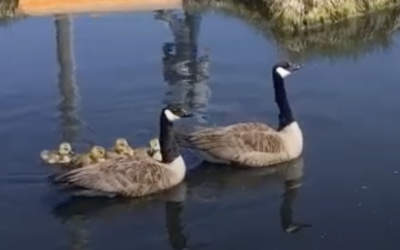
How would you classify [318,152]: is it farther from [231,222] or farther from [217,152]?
[231,222]

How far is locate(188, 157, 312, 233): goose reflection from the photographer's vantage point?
900cm

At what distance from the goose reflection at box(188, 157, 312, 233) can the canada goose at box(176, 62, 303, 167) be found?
86mm

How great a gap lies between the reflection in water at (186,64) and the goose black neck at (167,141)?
4.95ft

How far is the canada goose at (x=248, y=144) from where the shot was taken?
967 centimetres

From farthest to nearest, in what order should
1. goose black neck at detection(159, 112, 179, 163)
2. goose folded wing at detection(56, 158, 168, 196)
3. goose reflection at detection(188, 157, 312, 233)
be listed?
goose black neck at detection(159, 112, 179, 163), goose reflection at detection(188, 157, 312, 233), goose folded wing at detection(56, 158, 168, 196)

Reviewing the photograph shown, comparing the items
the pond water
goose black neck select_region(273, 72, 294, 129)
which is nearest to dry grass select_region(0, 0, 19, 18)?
the pond water

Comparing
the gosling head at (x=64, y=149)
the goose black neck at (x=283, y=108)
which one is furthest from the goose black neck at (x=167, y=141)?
the goose black neck at (x=283, y=108)

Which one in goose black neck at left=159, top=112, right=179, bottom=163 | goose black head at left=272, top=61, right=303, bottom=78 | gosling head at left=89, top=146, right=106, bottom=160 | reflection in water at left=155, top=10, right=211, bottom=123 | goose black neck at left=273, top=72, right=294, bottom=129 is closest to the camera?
goose black neck at left=159, top=112, right=179, bottom=163

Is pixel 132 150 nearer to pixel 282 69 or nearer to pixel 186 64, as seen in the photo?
pixel 282 69

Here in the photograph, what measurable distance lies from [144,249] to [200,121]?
293cm

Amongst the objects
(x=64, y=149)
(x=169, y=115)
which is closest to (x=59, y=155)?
(x=64, y=149)

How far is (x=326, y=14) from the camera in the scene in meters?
14.4

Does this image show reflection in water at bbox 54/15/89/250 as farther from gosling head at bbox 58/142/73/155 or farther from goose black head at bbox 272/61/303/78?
goose black head at bbox 272/61/303/78

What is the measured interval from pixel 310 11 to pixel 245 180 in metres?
5.47
